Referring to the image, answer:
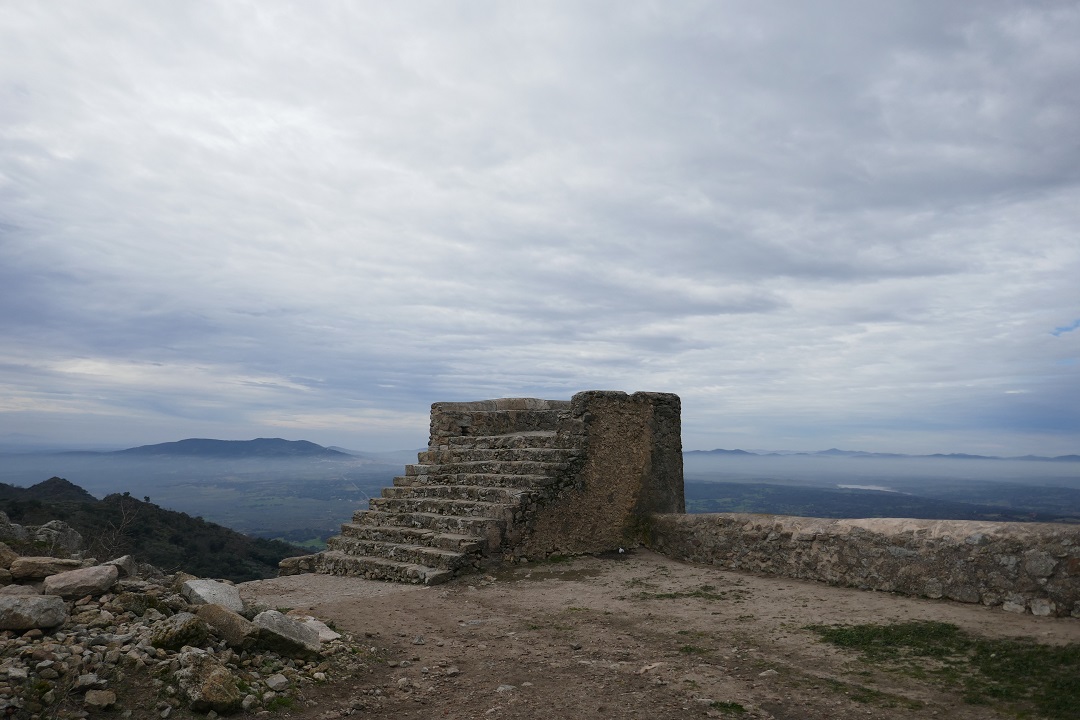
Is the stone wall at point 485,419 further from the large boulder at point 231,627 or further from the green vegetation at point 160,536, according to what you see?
the large boulder at point 231,627

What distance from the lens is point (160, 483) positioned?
129625 millimetres

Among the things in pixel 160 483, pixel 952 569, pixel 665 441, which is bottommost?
pixel 160 483

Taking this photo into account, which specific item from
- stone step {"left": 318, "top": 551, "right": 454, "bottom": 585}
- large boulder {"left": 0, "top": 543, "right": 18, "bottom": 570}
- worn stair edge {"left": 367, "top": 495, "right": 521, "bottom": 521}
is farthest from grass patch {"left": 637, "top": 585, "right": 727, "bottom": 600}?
large boulder {"left": 0, "top": 543, "right": 18, "bottom": 570}

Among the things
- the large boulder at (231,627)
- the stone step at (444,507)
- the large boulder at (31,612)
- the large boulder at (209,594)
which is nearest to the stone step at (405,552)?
the stone step at (444,507)

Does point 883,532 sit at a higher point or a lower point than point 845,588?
higher

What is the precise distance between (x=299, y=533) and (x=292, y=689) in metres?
47.3

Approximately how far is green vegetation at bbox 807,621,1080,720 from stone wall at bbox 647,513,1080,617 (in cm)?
86

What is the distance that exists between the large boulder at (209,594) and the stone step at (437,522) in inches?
135

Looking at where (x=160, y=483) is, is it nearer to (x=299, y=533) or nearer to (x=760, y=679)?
(x=299, y=533)

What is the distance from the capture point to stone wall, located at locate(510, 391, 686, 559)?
29.5ft

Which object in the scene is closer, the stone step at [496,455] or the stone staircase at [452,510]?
the stone staircase at [452,510]

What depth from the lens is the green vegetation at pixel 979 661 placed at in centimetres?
373

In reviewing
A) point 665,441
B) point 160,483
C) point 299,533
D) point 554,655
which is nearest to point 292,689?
point 554,655

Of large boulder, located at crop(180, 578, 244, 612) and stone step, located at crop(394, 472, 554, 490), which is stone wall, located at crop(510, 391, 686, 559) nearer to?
stone step, located at crop(394, 472, 554, 490)
